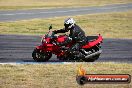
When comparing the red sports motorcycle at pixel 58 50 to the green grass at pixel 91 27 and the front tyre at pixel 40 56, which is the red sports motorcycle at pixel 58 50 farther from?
the green grass at pixel 91 27

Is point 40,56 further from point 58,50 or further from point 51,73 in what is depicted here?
point 51,73

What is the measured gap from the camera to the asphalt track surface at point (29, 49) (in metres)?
16.7

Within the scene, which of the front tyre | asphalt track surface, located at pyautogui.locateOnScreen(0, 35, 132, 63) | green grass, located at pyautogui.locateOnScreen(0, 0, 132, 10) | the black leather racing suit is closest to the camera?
the front tyre

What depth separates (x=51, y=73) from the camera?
13.3 m

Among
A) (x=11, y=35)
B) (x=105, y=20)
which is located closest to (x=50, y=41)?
(x=11, y=35)

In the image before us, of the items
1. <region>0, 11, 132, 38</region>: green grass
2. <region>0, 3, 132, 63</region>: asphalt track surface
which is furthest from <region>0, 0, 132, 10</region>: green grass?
<region>0, 3, 132, 63</region>: asphalt track surface

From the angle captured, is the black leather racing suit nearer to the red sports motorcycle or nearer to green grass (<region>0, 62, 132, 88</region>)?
the red sports motorcycle

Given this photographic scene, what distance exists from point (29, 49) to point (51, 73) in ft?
18.7

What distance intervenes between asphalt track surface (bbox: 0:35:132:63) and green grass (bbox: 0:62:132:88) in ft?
5.34

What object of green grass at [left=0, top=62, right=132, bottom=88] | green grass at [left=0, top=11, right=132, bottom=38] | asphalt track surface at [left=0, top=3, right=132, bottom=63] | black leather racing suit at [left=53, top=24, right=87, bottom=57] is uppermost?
black leather racing suit at [left=53, top=24, right=87, bottom=57]

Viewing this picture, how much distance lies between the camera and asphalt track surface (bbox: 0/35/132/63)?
16.7 meters

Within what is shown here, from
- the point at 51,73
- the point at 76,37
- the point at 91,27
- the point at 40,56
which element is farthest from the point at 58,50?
the point at 91,27

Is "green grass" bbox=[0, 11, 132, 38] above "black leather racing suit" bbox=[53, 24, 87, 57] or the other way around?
the other way around

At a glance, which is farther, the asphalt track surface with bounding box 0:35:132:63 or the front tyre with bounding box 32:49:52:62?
the asphalt track surface with bounding box 0:35:132:63
